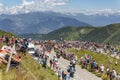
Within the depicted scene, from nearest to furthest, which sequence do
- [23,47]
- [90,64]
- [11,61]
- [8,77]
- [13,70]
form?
[8,77] → [13,70] → [11,61] → [23,47] → [90,64]

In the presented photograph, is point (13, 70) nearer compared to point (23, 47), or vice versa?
point (13, 70)

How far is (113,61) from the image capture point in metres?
89.9

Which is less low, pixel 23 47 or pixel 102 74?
pixel 23 47

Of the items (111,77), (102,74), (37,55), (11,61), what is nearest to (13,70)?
(11,61)

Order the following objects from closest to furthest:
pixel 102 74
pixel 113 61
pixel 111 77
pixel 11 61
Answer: pixel 11 61 < pixel 111 77 < pixel 102 74 < pixel 113 61

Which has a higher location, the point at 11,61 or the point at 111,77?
the point at 11,61

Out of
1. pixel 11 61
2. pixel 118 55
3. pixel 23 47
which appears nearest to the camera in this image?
pixel 11 61

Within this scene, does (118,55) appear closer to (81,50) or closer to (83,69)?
(81,50)

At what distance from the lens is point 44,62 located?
5381 cm

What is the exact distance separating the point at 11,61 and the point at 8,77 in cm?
474

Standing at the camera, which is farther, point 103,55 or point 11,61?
point 103,55

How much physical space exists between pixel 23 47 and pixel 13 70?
877 inches

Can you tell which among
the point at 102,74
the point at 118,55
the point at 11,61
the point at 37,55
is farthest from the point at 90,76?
the point at 118,55

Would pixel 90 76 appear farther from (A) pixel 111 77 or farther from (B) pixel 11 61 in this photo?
(B) pixel 11 61
